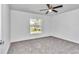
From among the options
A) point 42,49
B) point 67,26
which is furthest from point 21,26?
point 67,26

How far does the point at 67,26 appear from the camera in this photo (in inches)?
193

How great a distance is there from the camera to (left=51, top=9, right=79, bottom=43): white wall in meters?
4.32

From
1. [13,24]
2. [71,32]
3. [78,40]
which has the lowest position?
[78,40]

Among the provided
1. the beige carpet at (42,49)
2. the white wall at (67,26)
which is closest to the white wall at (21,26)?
the beige carpet at (42,49)

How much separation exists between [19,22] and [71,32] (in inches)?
103

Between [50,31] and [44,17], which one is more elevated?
[44,17]

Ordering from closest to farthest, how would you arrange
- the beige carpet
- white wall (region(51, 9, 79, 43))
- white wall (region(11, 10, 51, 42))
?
the beige carpet → white wall (region(11, 10, 51, 42)) → white wall (region(51, 9, 79, 43))

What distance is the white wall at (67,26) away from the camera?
432 cm

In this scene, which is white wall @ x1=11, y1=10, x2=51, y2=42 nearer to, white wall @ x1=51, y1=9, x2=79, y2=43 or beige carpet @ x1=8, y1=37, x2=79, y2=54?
beige carpet @ x1=8, y1=37, x2=79, y2=54

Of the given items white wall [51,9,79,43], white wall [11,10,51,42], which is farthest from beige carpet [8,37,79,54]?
white wall [51,9,79,43]

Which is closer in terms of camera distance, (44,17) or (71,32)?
(71,32)

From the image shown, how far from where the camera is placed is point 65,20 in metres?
5.07
